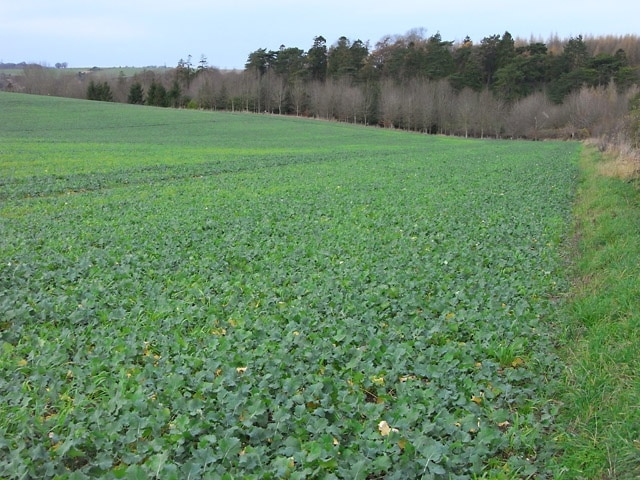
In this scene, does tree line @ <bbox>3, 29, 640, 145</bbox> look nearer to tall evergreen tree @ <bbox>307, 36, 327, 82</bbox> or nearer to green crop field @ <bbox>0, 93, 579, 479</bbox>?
tall evergreen tree @ <bbox>307, 36, 327, 82</bbox>

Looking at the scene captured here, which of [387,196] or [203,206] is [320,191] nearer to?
[387,196]

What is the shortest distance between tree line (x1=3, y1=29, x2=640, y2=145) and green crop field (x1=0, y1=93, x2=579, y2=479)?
71712 mm

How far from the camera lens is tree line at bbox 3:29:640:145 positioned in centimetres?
8238

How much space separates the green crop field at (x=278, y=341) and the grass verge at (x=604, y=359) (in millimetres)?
233

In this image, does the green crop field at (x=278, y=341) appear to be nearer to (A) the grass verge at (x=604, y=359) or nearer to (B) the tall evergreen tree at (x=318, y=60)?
(A) the grass verge at (x=604, y=359)

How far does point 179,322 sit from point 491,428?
11.3 ft

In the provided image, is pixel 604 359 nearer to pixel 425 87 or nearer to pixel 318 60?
pixel 425 87

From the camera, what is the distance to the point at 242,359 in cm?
475

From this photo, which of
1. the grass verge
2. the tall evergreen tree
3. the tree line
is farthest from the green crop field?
the tall evergreen tree

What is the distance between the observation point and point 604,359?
4.99m

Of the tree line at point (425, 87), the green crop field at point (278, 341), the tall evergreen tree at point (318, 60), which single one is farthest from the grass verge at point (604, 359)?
the tall evergreen tree at point (318, 60)

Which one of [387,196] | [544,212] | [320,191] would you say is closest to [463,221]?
[544,212]

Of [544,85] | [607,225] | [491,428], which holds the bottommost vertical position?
[491,428]

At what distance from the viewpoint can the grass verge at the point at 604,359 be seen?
12.0 feet
